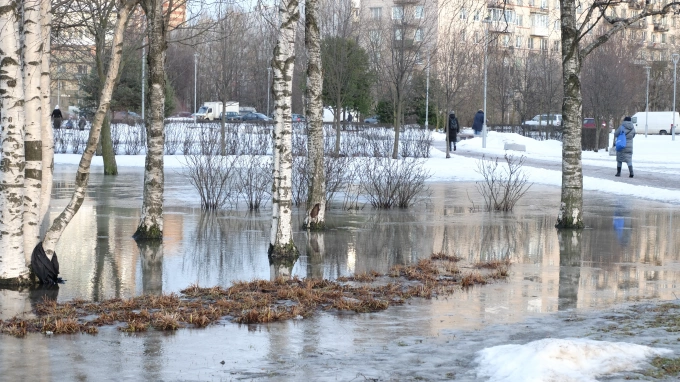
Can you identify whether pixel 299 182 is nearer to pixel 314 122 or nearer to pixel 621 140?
pixel 314 122

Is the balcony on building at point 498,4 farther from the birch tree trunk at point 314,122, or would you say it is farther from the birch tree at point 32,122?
the birch tree at point 32,122

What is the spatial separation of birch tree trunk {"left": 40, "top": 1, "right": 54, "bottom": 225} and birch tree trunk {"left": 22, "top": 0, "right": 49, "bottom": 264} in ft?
0.74

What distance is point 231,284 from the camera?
9.93 meters

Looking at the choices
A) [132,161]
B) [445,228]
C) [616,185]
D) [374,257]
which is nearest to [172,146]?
[132,161]

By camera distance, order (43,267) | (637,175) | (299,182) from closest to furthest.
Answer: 1. (43,267)
2. (299,182)
3. (637,175)

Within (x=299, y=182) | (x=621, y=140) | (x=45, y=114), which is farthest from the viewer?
(x=621, y=140)

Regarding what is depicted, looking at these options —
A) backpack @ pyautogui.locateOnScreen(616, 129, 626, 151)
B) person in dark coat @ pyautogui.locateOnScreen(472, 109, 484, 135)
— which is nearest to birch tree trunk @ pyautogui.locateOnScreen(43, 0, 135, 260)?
backpack @ pyautogui.locateOnScreen(616, 129, 626, 151)

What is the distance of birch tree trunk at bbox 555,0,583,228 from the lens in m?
14.6

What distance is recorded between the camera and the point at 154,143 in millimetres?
12977

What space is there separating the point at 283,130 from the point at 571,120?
18.1 feet

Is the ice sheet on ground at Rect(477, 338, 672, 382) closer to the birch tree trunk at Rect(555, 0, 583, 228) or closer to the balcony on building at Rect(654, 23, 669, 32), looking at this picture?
the birch tree trunk at Rect(555, 0, 583, 228)

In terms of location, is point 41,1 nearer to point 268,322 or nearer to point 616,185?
point 268,322

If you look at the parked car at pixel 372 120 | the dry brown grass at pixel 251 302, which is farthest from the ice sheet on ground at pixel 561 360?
the parked car at pixel 372 120

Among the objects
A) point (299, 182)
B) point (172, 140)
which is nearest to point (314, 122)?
point (299, 182)
